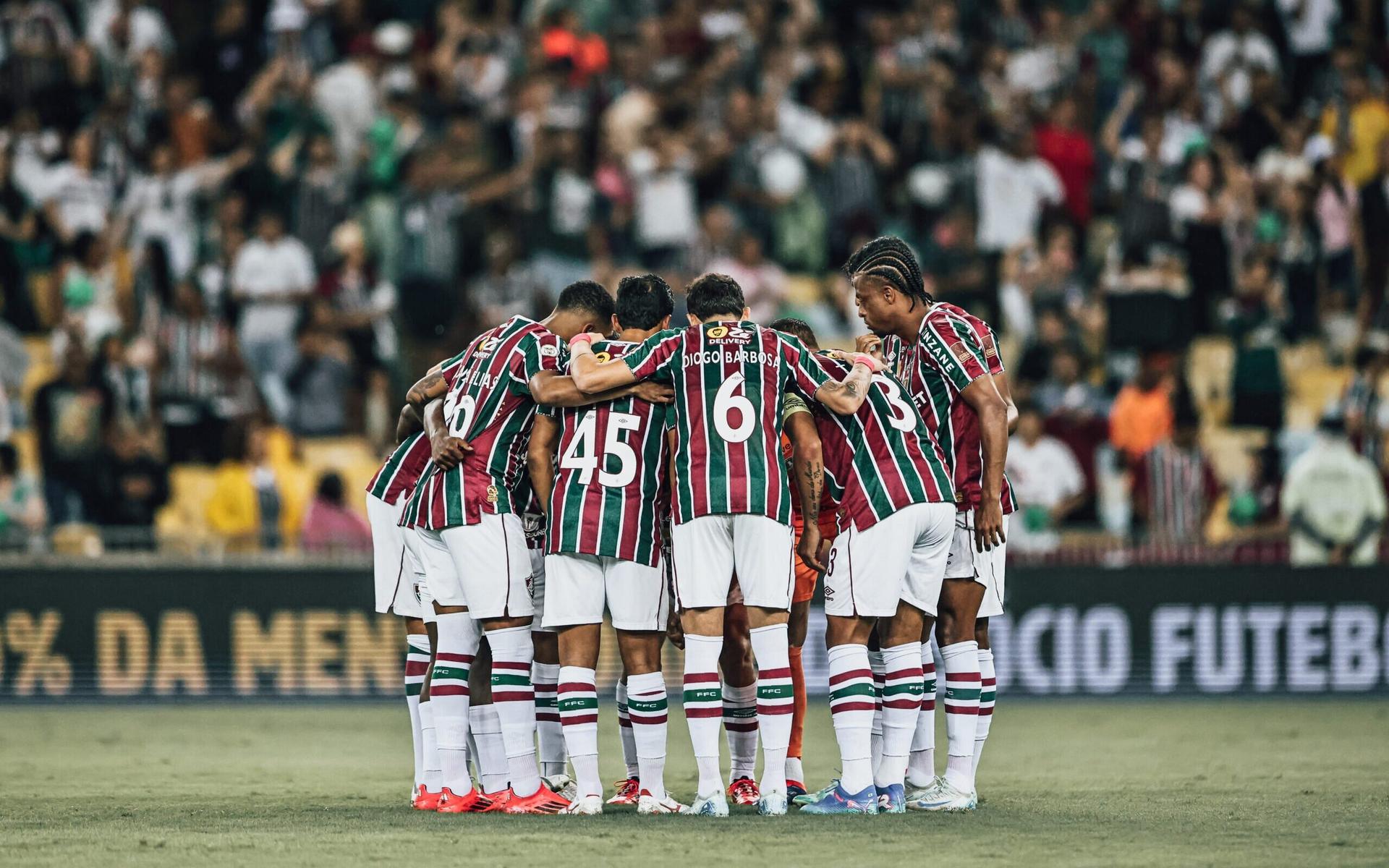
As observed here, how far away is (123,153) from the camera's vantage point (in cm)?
2077

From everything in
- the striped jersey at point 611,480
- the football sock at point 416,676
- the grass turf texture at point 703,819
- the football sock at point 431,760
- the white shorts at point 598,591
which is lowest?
the grass turf texture at point 703,819

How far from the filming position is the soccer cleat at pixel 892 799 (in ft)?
29.8

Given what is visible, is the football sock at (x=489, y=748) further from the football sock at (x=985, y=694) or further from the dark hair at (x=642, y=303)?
the football sock at (x=985, y=694)

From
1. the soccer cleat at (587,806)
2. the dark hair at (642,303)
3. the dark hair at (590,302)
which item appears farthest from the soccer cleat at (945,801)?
the dark hair at (590,302)

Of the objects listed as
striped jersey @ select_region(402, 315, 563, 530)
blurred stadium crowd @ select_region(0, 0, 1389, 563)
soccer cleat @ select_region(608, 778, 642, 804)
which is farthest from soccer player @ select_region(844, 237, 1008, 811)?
blurred stadium crowd @ select_region(0, 0, 1389, 563)

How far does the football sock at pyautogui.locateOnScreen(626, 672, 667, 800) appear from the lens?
8.85m

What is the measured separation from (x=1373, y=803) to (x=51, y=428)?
12346 millimetres

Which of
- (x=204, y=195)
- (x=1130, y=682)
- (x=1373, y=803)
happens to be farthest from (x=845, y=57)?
(x=1373, y=803)

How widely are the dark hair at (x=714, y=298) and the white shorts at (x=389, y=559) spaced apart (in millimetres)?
2054

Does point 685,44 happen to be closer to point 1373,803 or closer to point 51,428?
point 51,428

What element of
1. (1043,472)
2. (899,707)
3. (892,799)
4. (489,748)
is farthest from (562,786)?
(1043,472)

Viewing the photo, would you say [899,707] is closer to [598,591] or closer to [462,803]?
[598,591]

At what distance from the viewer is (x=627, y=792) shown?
31.6 ft

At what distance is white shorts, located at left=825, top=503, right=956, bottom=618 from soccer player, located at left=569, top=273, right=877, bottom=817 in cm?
27
